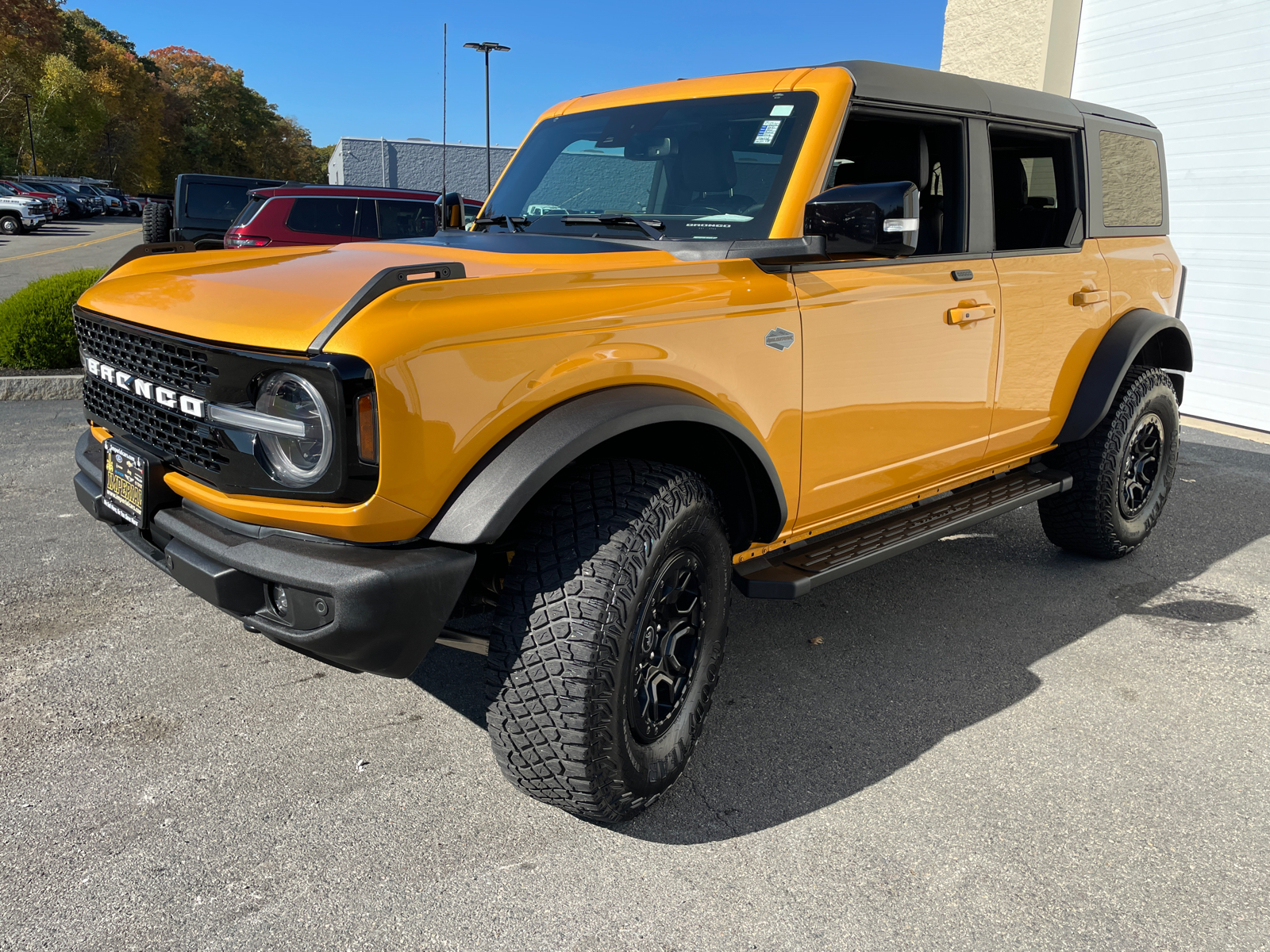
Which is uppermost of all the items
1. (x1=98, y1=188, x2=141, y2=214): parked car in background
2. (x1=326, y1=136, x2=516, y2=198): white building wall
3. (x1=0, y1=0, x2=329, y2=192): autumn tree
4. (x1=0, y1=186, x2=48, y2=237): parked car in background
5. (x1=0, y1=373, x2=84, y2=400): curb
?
(x1=0, y1=0, x2=329, y2=192): autumn tree

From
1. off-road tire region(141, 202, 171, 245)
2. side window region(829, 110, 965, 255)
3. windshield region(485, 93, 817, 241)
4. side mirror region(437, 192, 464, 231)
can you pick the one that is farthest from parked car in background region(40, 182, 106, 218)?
side window region(829, 110, 965, 255)

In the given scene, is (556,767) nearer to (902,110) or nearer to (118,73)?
(902,110)

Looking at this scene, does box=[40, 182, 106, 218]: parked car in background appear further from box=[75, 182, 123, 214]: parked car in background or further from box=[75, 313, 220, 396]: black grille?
box=[75, 313, 220, 396]: black grille

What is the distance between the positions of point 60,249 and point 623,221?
26764mm

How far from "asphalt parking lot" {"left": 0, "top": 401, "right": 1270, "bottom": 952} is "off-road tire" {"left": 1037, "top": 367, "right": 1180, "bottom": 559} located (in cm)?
49

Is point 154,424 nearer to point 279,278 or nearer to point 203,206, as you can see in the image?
point 279,278

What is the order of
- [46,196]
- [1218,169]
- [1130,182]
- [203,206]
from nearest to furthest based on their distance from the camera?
1. [1130,182]
2. [1218,169]
3. [203,206]
4. [46,196]

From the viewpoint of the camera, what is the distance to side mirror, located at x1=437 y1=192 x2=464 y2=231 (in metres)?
4.30

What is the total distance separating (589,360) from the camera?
2381 mm

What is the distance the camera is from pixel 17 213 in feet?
104

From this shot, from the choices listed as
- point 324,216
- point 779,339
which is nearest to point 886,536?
point 779,339

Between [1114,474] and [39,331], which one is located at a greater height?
[39,331]

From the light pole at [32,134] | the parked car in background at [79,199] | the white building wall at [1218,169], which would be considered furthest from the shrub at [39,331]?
the light pole at [32,134]

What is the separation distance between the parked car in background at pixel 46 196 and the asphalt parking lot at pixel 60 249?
1.94ft
